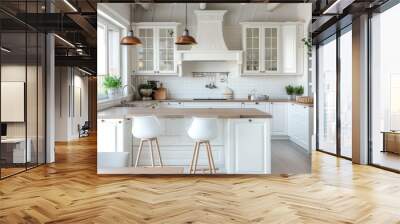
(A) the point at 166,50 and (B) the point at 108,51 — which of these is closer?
(B) the point at 108,51

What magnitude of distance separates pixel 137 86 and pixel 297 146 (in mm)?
2085

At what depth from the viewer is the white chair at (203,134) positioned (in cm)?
484

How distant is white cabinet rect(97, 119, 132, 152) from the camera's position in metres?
4.86

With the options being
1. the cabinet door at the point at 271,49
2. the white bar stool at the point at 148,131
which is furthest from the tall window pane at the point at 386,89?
the white bar stool at the point at 148,131

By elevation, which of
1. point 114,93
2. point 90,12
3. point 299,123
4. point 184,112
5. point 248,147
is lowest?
point 248,147

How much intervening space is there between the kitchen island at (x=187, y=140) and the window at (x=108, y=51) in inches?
16.7

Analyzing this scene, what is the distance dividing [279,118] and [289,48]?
33.8 inches

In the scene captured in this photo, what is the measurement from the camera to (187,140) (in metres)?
4.84

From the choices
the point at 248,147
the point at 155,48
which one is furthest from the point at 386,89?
the point at 155,48

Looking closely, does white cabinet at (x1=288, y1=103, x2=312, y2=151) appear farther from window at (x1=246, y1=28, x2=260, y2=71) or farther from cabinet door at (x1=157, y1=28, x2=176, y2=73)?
cabinet door at (x1=157, y1=28, x2=176, y2=73)

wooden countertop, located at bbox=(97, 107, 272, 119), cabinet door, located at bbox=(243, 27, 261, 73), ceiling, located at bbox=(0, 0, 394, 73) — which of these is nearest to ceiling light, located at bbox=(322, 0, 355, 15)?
ceiling, located at bbox=(0, 0, 394, 73)

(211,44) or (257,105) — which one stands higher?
(211,44)

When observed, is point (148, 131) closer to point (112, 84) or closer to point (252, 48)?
point (112, 84)

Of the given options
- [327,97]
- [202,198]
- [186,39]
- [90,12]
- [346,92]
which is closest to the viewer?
[202,198]
